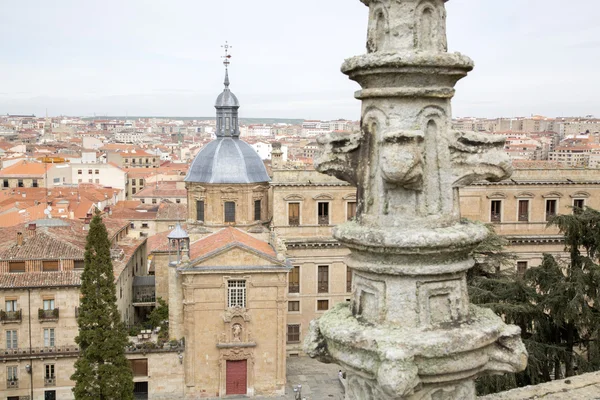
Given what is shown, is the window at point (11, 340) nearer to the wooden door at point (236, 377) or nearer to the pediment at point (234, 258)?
the pediment at point (234, 258)

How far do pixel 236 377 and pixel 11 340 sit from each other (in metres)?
10.5

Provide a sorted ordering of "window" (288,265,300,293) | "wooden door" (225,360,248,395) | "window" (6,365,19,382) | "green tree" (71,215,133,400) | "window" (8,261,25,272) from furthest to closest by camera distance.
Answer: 1. "window" (288,265,300,293)
2. "window" (8,261,25,272)
3. "wooden door" (225,360,248,395)
4. "window" (6,365,19,382)
5. "green tree" (71,215,133,400)

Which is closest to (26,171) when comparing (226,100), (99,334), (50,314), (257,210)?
(226,100)

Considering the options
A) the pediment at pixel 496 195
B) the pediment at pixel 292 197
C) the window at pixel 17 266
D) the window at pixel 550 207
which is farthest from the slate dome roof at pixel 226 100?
the window at pixel 550 207

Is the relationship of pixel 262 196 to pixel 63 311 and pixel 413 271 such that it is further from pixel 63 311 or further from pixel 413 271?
pixel 413 271

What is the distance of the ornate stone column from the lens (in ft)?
14.9

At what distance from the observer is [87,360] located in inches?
1009

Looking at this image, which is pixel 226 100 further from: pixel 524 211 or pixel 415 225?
pixel 415 225

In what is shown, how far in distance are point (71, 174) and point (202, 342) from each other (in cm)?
6756

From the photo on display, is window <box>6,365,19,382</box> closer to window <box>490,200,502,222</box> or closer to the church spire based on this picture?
the church spire

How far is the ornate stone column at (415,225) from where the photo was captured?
4555mm

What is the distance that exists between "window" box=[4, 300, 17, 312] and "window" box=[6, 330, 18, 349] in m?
1.00

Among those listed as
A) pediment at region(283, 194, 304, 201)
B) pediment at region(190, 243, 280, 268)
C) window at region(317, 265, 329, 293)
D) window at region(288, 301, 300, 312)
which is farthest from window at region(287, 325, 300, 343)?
pediment at region(190, 243, 280, 268)

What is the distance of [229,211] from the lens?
122ft
